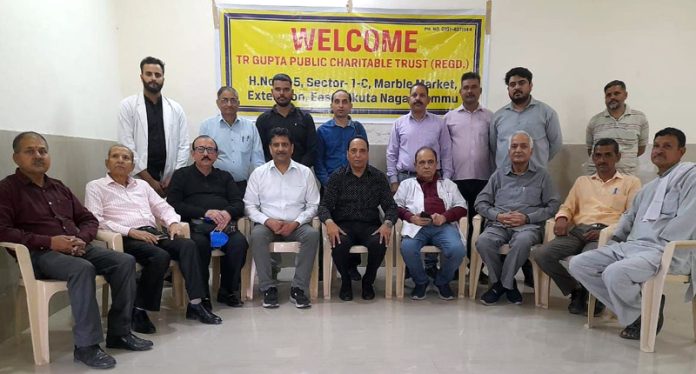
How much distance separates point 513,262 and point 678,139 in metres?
1.26

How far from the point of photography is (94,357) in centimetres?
224

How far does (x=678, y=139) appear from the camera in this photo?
2.63 metres

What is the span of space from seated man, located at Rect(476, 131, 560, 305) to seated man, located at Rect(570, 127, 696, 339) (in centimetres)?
53

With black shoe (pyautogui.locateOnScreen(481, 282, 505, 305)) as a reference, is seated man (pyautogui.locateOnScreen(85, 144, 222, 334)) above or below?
above

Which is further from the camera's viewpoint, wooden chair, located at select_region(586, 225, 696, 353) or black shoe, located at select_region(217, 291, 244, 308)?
black shoe, located at select_region(217, 291, 244, 308)

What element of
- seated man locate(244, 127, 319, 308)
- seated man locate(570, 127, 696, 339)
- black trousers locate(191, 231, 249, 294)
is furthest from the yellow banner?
seated man locate(570, 127, 696, 339)

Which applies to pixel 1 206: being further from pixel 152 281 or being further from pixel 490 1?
pixel 490 1

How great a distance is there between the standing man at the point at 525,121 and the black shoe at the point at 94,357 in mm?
3047

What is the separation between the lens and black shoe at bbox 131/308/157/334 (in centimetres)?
271

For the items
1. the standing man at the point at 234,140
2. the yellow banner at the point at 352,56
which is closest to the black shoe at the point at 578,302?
the yellow banner at the point at 352,56

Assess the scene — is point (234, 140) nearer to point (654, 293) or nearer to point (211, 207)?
point (211, 207)

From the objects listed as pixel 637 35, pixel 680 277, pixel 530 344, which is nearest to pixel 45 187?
pixel 530 344

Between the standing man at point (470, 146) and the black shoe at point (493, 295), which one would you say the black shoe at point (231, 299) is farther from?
the standing man at point (470, 146)

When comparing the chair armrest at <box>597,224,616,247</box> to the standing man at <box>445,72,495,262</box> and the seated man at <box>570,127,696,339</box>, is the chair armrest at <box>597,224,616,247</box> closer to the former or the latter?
the seated man at <box>570,127,696,339</box>
